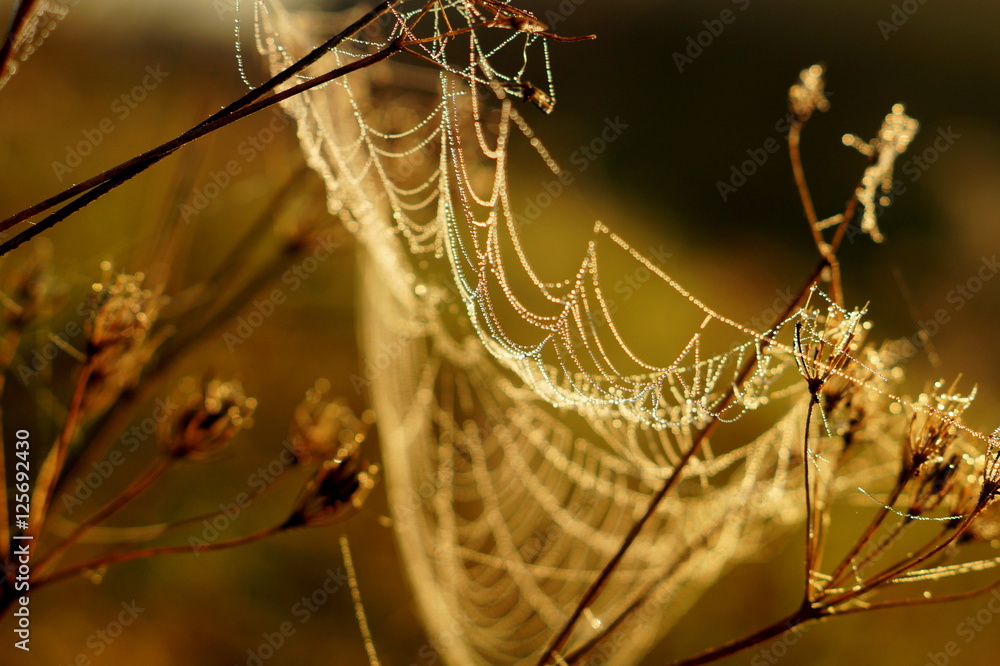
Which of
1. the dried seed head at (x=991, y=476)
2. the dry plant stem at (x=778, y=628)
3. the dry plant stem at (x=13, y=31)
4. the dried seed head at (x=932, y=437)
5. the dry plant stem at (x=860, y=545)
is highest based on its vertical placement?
→ the dry plant stem at (x=13, y=31)

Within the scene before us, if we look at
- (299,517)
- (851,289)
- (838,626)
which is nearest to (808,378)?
(299,517)

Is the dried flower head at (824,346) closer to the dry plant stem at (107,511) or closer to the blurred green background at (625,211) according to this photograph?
the blurred green background at (625,211)

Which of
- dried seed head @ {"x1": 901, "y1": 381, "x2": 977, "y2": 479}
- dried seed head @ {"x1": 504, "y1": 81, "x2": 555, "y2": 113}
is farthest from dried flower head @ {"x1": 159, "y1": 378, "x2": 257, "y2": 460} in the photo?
dried seed head @ {"x1": 901, "y1": 381, "x2": 977, "y2": 479}

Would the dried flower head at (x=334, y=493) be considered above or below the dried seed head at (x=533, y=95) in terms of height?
below

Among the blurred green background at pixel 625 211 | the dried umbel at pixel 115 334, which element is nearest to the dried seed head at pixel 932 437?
the blurred green background at pixel 625 211

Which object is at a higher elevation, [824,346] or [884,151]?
[884,151]

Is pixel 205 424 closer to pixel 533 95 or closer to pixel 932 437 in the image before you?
pixel 533 95

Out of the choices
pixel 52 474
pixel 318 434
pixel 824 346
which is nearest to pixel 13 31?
pixel 52 474
